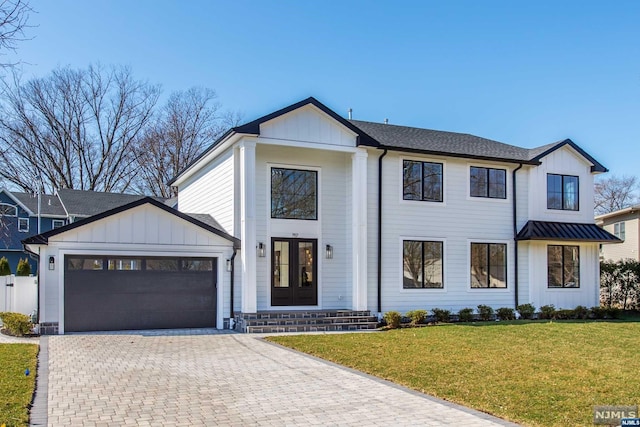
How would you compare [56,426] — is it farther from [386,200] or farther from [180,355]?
[386,200]

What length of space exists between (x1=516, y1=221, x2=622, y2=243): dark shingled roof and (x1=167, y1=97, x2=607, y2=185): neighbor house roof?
2.19m

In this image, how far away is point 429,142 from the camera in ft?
63.2

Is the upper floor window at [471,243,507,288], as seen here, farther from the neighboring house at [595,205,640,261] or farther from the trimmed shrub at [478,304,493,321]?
the neighboring house at [595,205,640,261]

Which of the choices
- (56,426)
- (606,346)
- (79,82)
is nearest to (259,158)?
(606,346)

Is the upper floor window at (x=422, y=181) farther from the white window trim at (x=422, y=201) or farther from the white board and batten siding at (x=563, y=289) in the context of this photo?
the white board and batten siding at (x=563, y=289)

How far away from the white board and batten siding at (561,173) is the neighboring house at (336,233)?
0.15 ft

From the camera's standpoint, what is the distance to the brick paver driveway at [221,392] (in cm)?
643

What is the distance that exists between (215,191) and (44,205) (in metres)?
21.4

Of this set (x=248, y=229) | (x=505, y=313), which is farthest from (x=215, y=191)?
(x=505, y=313)

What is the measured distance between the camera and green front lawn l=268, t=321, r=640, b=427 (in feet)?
22.9

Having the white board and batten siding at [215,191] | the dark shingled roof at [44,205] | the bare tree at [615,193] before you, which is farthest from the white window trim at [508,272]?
the bare tree at [615,193]

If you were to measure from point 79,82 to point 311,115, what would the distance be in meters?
25.6
